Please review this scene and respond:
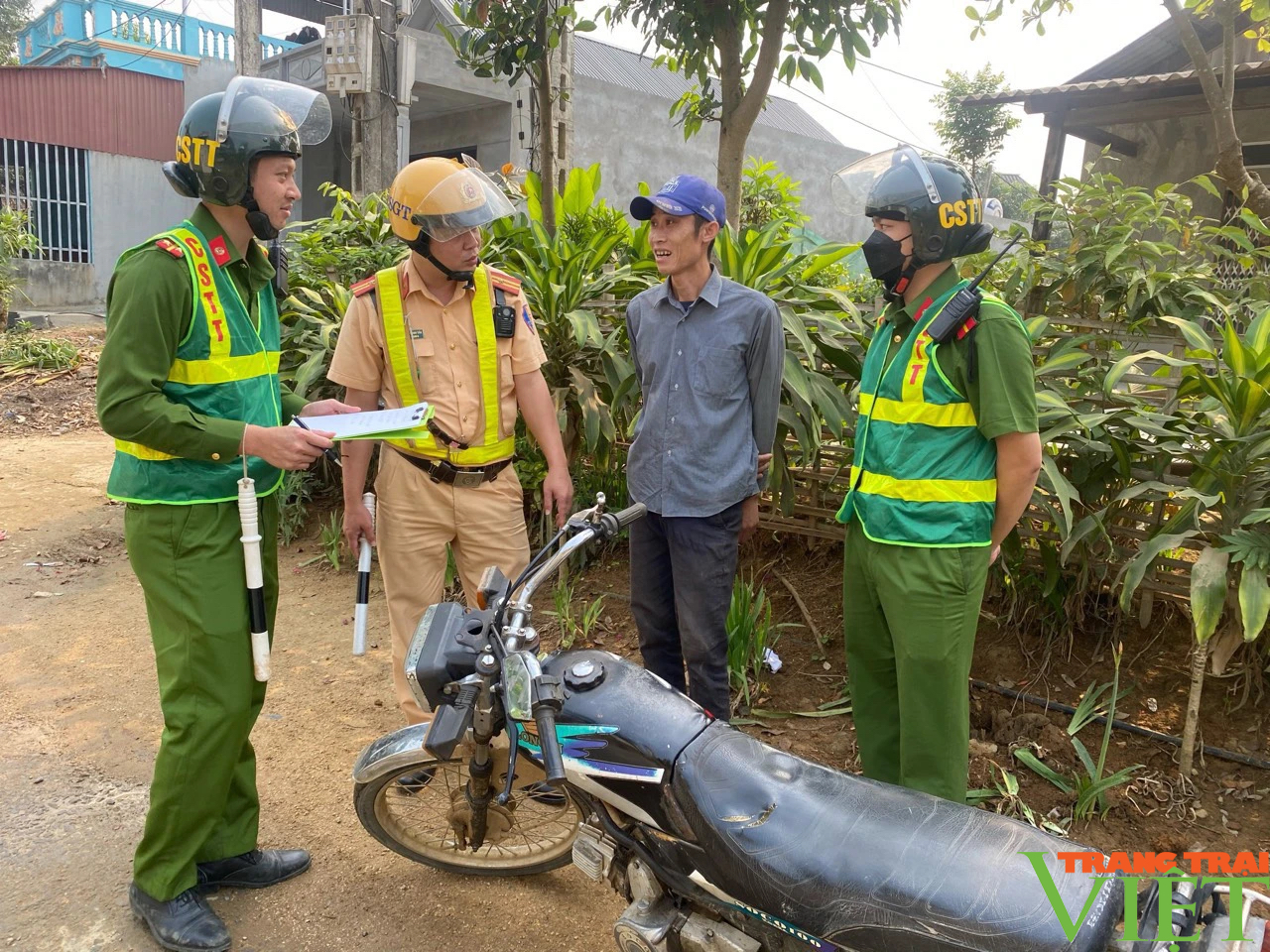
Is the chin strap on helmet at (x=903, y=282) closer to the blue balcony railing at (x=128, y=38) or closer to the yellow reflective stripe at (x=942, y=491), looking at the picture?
the yellow reflective stripe at (x=942, y=491)

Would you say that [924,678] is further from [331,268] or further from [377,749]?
[331,268]

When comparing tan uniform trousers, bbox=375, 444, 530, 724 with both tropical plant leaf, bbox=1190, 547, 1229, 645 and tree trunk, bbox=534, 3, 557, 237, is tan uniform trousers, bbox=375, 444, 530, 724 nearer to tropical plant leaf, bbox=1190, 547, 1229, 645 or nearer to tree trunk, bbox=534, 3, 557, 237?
Answer: tropical plant leaf, bbox=1190, 547, 1229, 645

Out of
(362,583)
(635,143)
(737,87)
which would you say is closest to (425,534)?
(362,583)

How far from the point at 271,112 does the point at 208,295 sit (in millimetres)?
478


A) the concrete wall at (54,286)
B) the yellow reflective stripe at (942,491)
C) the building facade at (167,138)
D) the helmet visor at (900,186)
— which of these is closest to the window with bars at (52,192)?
the building facade at (167,138)

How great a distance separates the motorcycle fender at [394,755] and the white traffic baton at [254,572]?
0.34 meters

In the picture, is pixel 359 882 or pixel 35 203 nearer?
pixel 359 882

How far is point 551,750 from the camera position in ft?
4.80

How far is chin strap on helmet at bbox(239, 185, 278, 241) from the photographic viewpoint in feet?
7.41

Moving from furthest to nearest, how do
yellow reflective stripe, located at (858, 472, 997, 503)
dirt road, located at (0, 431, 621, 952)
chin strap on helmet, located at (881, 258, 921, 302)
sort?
dirt road, located at (0, 431, 621, 952) < chin strap on helmet, located at (881, 258, 921, 302) < yellow reflective stripe, located at (858, 472, 997, 503)

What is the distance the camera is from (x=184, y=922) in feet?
7.51

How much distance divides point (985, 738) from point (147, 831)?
2.61 meters

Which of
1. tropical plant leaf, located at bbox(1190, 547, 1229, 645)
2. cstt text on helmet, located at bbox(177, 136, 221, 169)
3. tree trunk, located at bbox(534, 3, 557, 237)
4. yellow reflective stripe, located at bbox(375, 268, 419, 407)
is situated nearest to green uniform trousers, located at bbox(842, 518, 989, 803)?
tropical plant leaf, located at bbox(1190, 547, 1229, 645)

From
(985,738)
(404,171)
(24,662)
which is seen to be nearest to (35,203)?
(24,662)
